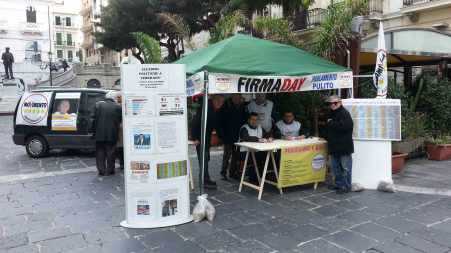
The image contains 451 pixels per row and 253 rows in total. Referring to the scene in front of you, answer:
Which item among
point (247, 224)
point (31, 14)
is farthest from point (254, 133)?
point (31, 14)

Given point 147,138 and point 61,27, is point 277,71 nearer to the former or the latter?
point 147,138

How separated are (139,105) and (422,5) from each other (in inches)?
570

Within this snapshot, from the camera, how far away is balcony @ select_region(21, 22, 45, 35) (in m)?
59.2

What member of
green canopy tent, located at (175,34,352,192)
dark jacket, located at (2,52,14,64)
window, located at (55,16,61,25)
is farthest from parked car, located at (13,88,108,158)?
window, located at (55,16,61,25)

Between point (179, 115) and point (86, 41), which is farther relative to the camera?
point (86, 41)

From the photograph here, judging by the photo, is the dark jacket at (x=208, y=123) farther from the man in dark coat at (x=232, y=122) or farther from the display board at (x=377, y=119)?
the display board at (x=377, y=119)

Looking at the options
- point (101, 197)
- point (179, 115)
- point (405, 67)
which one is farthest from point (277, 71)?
point (405, 67)

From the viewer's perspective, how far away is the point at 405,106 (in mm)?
8930

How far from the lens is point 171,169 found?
5.09m

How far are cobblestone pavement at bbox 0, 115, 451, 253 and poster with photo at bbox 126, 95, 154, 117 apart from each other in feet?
4.55

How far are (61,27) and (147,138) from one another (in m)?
82.6

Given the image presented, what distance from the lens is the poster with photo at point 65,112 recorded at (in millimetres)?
10297

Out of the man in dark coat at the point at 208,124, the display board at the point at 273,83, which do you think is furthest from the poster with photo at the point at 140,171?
the man in dark coat at the point at 208,124

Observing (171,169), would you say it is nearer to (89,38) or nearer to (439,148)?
(439,148)
